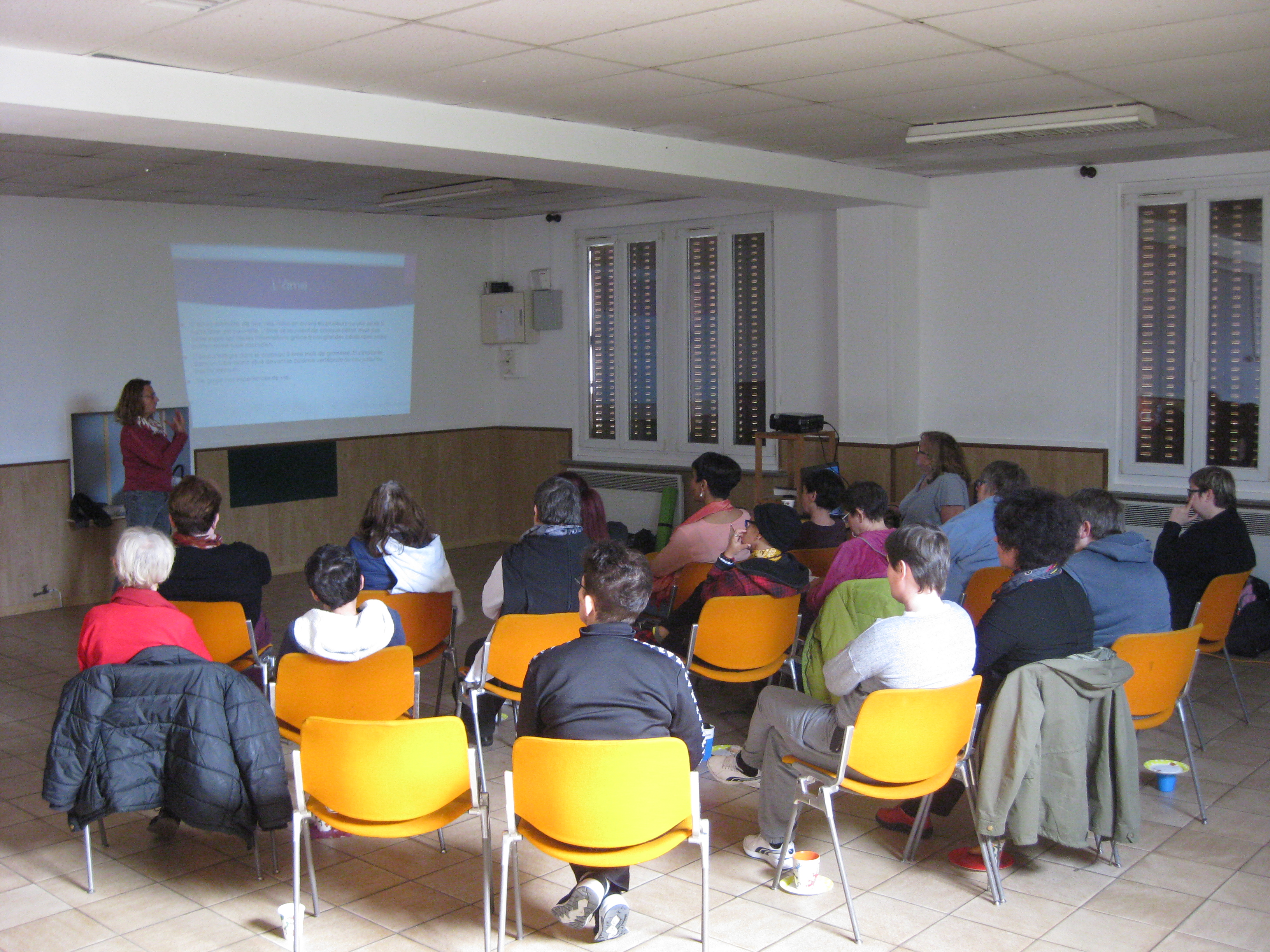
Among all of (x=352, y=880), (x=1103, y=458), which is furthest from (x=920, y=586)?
(x=1103, y=458)

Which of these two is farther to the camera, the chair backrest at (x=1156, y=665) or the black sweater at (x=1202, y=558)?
the black sweater at (x=1202, y=558)

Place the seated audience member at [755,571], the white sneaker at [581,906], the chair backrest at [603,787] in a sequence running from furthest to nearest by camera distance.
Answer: the seated audience member at [755,571] < the white sneaker at [581,906] < the chair backrest at [603,787]

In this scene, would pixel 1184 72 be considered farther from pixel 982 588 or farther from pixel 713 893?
pixel 713 893

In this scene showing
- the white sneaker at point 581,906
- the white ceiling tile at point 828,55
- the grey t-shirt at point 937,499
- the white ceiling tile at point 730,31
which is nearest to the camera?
the white sneaker at point 581,906

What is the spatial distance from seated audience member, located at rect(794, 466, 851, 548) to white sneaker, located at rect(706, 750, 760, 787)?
1113 mm

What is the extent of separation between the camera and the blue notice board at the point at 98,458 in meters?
8.07

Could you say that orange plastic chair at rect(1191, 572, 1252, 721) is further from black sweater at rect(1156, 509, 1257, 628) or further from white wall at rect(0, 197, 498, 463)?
white wall at rect(0, 197, 498, 463)

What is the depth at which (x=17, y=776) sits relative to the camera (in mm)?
4699

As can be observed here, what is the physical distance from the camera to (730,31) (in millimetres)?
4043

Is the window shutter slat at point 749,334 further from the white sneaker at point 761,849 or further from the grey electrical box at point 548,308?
the white sneaker at point 761,849

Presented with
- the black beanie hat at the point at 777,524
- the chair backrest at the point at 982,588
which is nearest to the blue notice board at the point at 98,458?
the black beanie hat at the point at 777,524

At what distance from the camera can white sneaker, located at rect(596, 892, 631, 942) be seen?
126 inches

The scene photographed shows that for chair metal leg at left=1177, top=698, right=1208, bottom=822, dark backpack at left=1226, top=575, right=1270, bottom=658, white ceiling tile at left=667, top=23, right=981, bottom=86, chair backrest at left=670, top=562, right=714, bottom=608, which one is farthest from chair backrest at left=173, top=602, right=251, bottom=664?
dark backpack at left=1226, top=575, right=1270, bottom=658

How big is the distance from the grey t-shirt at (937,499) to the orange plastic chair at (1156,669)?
102 inches
